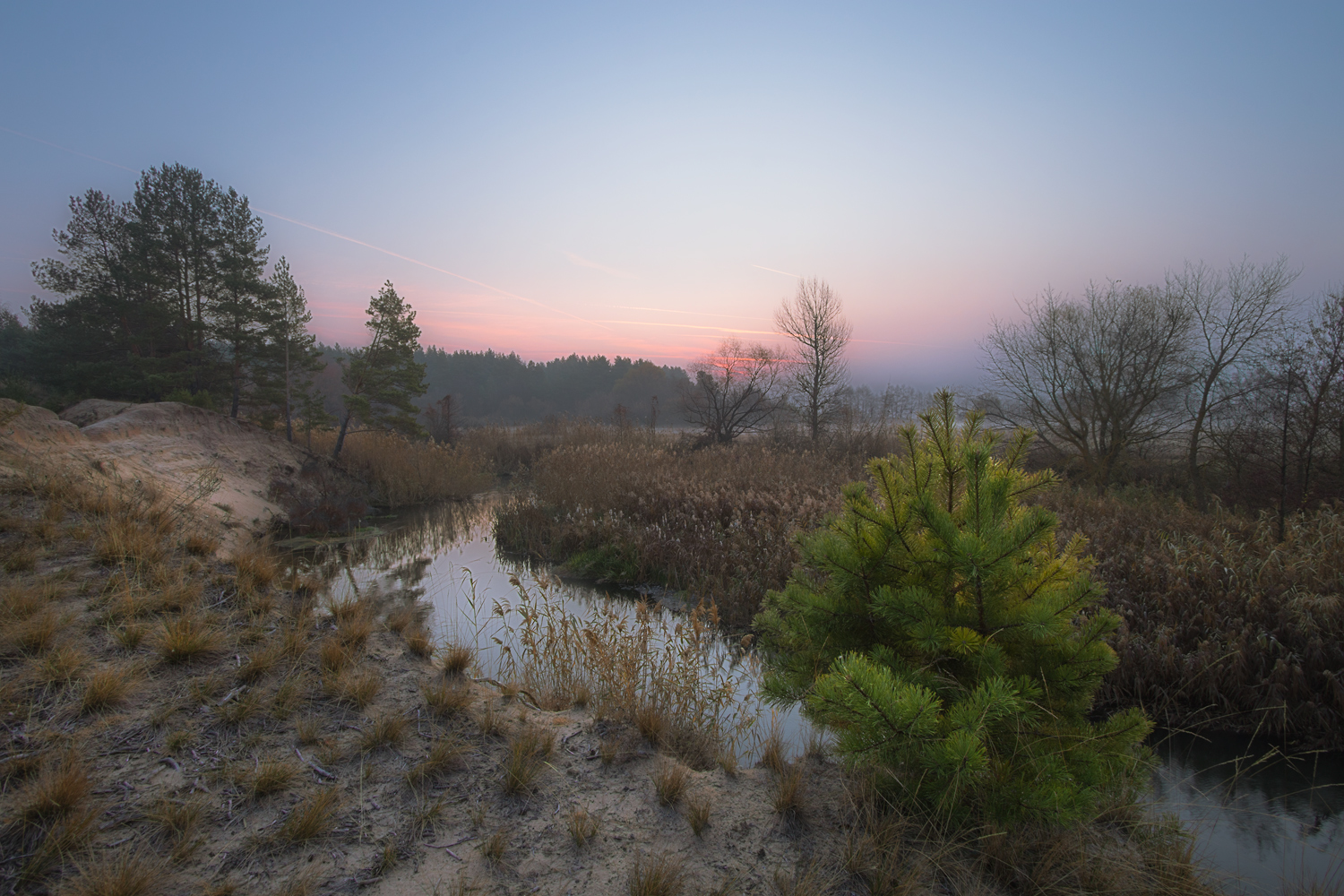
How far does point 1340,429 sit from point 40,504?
17336 mm

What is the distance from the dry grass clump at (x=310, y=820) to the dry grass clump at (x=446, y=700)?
1.00 metres

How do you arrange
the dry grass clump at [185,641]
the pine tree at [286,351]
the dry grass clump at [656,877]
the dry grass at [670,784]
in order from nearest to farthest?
the dry grass clump at [656,877] → the dry grass at [670,784] → the dry grass clump at [185,641] → the pine tree at [286,351]

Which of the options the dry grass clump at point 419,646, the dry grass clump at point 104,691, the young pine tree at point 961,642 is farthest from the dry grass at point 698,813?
the dry grass clump at point 104,691

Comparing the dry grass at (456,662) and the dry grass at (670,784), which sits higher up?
the dry grass at (670,784)

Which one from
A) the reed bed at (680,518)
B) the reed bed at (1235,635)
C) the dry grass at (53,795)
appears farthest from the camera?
the reed bed at (680,518)

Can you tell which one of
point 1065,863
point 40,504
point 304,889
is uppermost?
point 40,504

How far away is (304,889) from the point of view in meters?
2.25

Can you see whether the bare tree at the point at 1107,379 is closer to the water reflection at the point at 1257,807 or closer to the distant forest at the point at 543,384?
the water reflection at the point at 1257,807

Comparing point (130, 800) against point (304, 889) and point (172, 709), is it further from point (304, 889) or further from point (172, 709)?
point (304, 889)

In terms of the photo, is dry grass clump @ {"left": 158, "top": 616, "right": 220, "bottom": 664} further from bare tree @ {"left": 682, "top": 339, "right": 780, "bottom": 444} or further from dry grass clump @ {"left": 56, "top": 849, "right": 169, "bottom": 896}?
bare tree @ {"left": 682, "top": 339, "right": 780, "bottom": 444}

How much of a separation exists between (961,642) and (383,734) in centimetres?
328

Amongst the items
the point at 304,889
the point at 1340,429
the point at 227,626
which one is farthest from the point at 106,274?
the point at 1340,429

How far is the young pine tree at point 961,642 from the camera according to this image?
6.68 feet

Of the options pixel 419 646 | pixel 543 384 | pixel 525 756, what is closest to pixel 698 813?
pixel 525 756
